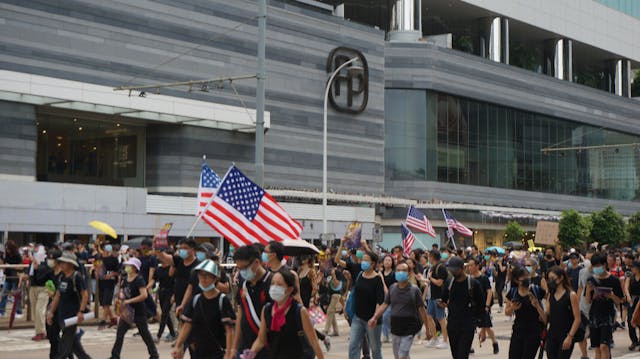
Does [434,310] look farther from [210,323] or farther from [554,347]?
[210,323]

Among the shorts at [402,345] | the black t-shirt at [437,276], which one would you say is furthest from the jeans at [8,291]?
the shorts at [402,345]

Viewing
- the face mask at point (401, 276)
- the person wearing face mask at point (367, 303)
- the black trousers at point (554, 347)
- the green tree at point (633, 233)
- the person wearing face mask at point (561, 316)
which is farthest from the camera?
the green tree at point (633, 233)

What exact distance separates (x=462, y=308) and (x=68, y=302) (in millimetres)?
5398

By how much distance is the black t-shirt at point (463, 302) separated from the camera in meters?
13.2

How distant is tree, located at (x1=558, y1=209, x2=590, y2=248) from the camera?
62812 mm

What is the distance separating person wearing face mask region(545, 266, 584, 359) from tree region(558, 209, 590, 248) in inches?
2009

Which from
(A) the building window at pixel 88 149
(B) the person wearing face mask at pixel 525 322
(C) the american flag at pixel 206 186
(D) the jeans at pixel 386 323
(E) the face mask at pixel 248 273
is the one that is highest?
(A) the building window at pixel 88 149

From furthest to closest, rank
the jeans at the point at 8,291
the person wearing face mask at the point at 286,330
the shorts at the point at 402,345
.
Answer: the jeans at the point at 8,291 < the shorts at the point at 402,345 < the person wearing face mask at the point at 286,330

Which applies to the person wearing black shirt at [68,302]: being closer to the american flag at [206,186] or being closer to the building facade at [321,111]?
the american flag at [206,186]

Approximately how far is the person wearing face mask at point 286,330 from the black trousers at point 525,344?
4.43 meters

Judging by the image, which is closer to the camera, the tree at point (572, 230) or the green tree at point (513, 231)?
the green tree at point (513, 231)

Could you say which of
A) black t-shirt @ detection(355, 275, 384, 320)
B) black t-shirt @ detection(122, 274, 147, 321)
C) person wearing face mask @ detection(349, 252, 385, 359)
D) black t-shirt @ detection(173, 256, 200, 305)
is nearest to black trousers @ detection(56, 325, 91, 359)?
black t-shirt @ detection(122, 274, 147, 321)

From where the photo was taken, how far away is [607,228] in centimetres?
6506

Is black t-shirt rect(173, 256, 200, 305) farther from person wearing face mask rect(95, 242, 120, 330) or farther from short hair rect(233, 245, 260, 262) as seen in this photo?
person wearing face mask rect(95, 242, 120, 330)
